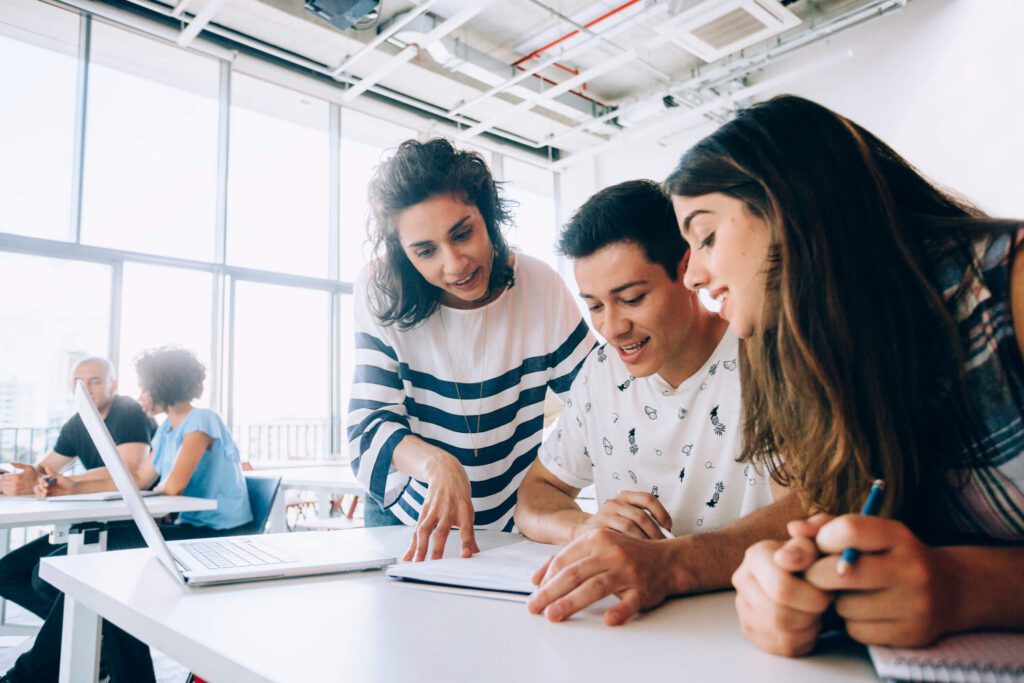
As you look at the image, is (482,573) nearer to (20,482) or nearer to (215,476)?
(215,476)

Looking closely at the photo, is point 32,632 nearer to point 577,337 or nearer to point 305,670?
point 577,337

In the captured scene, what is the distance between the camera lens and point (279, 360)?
5.69 meters

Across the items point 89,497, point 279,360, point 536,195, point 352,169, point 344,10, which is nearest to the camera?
point 89,497

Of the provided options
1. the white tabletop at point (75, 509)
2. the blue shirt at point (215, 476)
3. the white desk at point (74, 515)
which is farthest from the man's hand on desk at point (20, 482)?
the blue shirt at point (215, 476)

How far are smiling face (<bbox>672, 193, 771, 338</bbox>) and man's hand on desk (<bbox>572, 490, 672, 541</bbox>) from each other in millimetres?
273

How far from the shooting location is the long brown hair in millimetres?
695

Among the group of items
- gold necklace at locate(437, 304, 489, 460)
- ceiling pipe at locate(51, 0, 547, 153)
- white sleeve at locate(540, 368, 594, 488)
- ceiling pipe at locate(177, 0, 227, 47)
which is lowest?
white sleeve at locate(540, 368, 594, 488)

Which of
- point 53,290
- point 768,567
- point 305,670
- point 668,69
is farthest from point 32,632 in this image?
point 668,69

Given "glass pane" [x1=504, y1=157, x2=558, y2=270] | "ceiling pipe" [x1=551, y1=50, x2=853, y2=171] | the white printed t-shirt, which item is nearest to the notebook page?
the white printed t-shirt

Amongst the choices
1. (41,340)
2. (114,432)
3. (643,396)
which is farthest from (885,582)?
(41,340)

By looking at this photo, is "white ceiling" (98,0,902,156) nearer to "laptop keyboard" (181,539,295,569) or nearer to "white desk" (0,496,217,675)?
"white desk" (0,496,217,675)

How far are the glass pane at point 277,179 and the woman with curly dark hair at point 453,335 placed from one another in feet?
14.1

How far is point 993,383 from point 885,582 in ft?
0.81

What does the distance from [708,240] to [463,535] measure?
1.80ft
